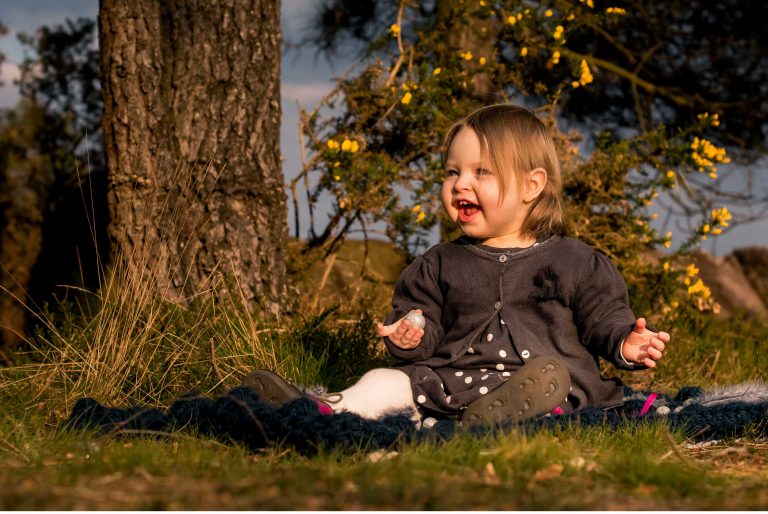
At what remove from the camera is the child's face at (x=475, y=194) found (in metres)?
3.34

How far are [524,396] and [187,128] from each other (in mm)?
2572

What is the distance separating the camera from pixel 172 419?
300 centimetres

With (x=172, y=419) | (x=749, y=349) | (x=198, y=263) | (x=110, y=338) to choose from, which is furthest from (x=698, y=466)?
(x=749, y=349)

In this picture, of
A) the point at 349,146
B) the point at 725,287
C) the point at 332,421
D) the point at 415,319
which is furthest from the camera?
the point at 725,287

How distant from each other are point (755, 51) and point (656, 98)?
1.02 meters

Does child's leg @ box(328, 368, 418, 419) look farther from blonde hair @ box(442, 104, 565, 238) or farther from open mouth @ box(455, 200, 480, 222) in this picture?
blonde hair @ box(442, 104, 565, 238)

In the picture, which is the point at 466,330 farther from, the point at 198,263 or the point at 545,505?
the point at 198,263

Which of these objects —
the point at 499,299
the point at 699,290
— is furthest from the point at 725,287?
the point at 499,299

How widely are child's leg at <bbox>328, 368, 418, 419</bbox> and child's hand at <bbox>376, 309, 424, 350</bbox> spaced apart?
4.7 inches

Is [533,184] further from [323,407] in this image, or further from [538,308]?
[323,407]

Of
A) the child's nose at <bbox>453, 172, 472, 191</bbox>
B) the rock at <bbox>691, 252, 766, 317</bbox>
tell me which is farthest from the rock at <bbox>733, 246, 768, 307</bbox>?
the child's nose at <bbox>453, 172, 472, 191</bbox>

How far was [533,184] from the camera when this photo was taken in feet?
11.3

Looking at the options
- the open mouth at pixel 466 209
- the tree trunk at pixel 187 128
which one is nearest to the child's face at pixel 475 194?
the open mouth at pixel 466 209

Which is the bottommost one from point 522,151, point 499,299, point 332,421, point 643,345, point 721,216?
point 332,421
